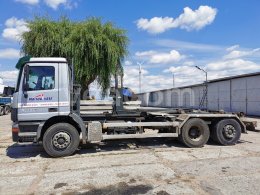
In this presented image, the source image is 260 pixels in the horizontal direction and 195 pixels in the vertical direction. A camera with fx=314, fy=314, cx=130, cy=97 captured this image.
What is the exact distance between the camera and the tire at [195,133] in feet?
34.0

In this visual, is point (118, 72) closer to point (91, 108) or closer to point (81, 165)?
point (91, 108)

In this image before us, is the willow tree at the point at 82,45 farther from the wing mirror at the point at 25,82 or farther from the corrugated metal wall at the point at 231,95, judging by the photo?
the corrugated metal wall at the point at 231,95

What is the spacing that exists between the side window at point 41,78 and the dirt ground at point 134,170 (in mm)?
2032

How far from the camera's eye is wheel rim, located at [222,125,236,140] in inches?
428

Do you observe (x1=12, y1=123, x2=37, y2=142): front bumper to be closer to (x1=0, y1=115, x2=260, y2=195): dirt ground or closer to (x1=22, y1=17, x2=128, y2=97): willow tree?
(x1=0, y1=115, x2=260, y2=195): dirt ground

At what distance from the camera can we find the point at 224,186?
19.9ft

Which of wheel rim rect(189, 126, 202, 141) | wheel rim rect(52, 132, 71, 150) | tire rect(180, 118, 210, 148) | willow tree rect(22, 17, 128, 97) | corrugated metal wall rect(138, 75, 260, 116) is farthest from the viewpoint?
corrugated metal wall rect(138, 75, 260, 116)

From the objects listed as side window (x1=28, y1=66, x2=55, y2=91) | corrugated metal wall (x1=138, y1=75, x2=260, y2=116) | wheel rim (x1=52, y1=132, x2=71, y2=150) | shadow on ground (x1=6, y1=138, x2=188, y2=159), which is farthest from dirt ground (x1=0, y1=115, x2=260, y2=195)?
corrugated metal wall (x1=138, y1=75, x2=260, y2=116)

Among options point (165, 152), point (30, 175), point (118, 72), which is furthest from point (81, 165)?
point (118, 72)

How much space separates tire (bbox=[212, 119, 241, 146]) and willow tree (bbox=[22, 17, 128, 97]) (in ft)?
33.5

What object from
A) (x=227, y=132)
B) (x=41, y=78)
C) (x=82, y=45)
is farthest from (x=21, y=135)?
(x=82, y=45)

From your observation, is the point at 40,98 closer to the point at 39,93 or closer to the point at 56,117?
the point at 39,93

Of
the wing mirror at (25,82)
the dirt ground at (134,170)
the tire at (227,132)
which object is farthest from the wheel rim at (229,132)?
the wing mirror at (25,82)

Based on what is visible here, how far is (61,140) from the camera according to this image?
348 inches
